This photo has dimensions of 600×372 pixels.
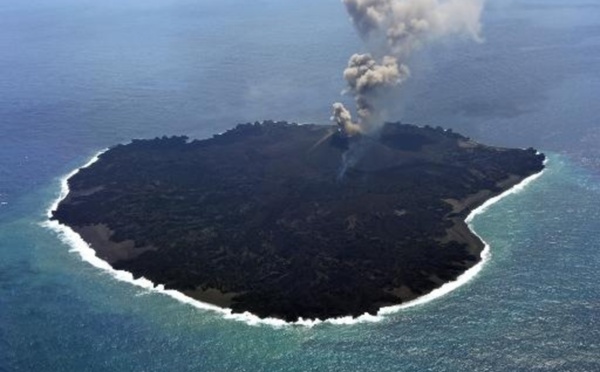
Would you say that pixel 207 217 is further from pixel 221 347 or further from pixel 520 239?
pixel 520 239

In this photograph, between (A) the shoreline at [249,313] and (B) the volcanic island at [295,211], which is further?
(B) the volcanic island at [295,211]

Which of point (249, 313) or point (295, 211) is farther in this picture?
point (295, 211)

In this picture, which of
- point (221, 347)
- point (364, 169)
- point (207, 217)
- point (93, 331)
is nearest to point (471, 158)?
point (364, 169)

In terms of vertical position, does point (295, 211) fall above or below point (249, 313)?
above
